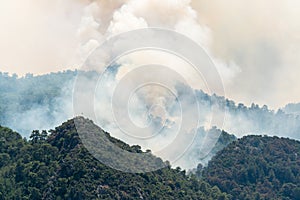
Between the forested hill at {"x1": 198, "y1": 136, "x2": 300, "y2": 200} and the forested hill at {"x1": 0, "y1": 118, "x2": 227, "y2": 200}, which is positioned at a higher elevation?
the forested hill at {"x1": 198, "y1": 136, "x2": 300, "y2": 200}

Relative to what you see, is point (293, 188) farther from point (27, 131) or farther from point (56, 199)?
point (27, 131)

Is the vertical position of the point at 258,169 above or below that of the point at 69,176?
above

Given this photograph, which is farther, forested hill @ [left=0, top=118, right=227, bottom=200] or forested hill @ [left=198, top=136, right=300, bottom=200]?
forested hill @ [left=198, top=136, right=300, bottom=200]

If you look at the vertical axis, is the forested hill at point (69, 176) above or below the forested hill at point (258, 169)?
below

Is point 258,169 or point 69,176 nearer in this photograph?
point 69,176

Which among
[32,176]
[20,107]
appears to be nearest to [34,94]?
[20,107]
